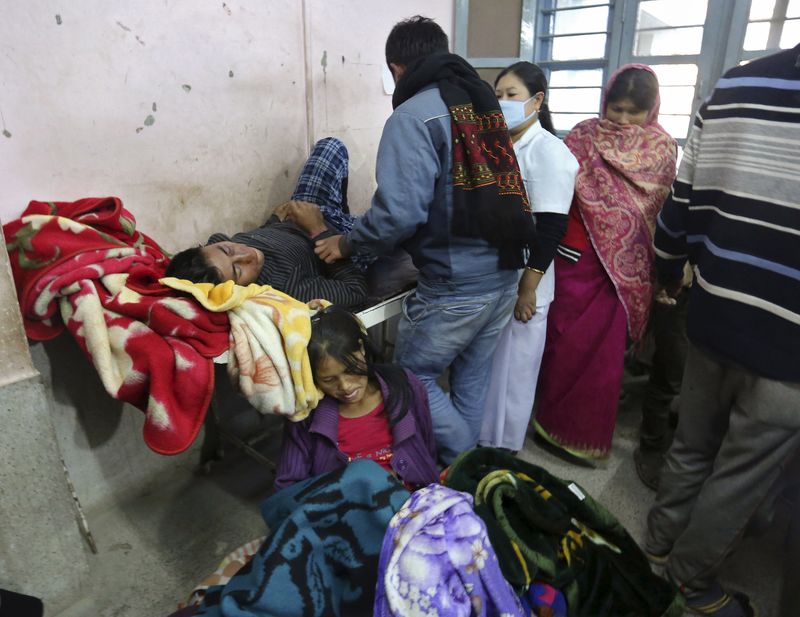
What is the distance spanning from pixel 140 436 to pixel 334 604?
115 centimetres

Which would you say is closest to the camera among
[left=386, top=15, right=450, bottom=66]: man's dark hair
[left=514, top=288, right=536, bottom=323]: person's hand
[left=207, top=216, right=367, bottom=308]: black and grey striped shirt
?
[left=386, top=15, right=450, bottom=66]: man's dark hair

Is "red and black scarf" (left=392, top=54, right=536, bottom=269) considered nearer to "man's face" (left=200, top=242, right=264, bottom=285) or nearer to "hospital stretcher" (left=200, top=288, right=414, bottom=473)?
"hospital stretcher" (left=200, top=288, right=414, bottom=473)

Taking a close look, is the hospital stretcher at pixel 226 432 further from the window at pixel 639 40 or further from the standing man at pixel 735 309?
the window at pixel 639 40

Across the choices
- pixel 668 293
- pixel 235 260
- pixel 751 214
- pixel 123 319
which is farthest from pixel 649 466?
pixel 123 319

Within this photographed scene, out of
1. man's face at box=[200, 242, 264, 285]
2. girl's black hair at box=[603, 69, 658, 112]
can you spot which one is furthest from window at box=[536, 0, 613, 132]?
man's face at box=[200, 242, 264, 285]

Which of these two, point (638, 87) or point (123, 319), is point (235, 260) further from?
point (638, 87)

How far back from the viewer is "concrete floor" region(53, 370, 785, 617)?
167 centimetres

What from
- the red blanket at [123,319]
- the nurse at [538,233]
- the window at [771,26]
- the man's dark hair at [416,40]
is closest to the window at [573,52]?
the window at [771,26]

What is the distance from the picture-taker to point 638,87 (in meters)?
1.94

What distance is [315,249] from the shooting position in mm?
1918

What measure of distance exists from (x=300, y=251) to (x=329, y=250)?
117 mm

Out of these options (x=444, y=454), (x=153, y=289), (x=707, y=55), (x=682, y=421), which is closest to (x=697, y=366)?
(x=682, y=421)

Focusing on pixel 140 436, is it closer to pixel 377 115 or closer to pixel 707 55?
pixel 377 115

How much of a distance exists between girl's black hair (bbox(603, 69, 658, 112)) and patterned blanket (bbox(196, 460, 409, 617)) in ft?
5.10
